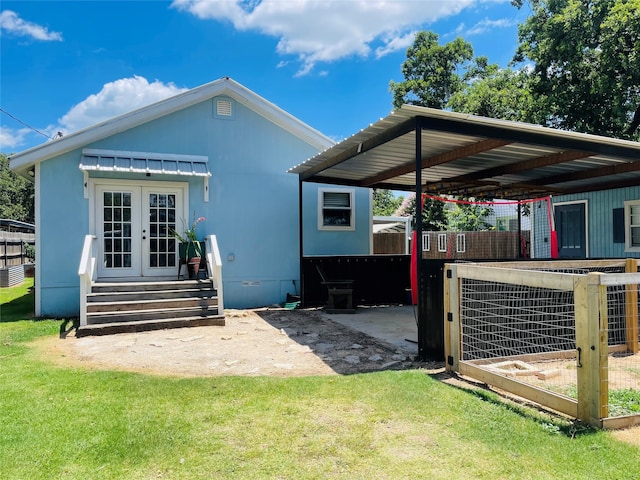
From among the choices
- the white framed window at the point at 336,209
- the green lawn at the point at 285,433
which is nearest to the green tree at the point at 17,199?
the white framed window at the point at 336,209

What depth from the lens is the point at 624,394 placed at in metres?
3.72

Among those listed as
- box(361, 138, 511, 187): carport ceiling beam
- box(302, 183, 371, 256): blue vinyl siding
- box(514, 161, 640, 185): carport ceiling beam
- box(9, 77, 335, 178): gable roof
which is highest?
box(9, 77, 335, 178): gable roof

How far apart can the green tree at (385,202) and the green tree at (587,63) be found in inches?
752

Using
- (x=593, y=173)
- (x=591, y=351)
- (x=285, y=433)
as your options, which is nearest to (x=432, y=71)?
(x=593, y=173)

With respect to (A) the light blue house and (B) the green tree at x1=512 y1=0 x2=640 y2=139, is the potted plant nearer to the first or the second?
(A) the light blue house

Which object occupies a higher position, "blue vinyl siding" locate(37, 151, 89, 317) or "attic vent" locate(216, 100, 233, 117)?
"attic vent" locate(216, 100, 233, 117)

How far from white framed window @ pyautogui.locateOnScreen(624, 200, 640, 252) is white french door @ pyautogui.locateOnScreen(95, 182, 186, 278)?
9.71m

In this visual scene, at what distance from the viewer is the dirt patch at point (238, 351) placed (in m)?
4.96

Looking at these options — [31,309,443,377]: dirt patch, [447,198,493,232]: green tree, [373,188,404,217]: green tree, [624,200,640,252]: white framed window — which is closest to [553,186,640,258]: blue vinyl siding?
[624,200,640,252]: white framed window

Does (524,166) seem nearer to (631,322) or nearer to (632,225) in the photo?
(631,322)

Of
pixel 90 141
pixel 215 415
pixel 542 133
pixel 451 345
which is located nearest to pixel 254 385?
pixel 215 415

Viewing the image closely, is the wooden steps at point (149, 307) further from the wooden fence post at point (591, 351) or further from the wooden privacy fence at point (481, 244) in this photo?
the wooden privacy fence at point (481, 244)

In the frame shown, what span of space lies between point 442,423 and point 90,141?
837 centimetres

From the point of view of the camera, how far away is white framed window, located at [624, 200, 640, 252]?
32.2 feet
